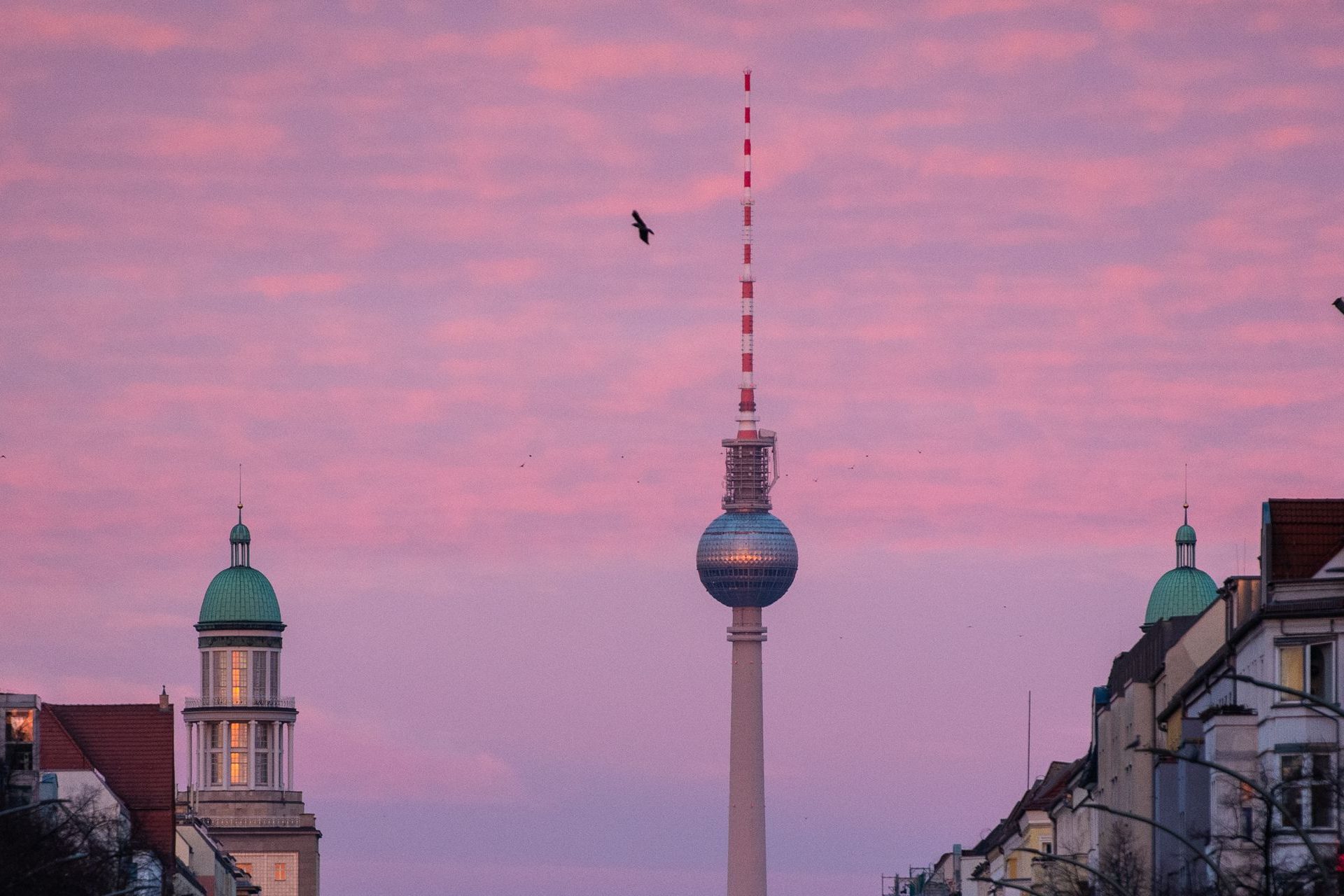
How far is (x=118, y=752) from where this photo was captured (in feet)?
536

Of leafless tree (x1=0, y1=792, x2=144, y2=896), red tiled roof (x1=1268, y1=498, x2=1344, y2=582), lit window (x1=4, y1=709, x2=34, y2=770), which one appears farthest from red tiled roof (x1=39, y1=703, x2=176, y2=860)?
red tiled roof (x1=1268, y1=498, x2=1344, y2=582)

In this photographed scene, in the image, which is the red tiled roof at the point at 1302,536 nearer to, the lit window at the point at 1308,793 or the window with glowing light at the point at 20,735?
the lit window at the point at 1308,793

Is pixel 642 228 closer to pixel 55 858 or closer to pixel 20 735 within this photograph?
pixel 55 858

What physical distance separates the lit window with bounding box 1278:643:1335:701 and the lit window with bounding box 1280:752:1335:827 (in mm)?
1342

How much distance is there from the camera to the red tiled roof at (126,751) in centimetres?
15612

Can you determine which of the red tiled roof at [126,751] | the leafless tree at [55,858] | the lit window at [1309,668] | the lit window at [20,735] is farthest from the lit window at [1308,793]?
the red tiled roof at [126,751]

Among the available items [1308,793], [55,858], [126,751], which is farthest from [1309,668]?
[126,751]

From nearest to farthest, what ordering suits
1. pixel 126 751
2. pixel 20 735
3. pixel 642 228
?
pixel 642 228 → pixel 20 735 → pixel 126 751

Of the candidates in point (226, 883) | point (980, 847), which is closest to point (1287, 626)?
point (980, 847)

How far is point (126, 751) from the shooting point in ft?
537

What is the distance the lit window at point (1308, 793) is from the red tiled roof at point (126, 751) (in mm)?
69889

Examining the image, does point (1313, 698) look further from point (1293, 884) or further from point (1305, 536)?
point (1305, 536)

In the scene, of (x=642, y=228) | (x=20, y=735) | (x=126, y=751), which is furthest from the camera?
(x=126, y=751)

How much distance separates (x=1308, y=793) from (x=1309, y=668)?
10.7 ft
